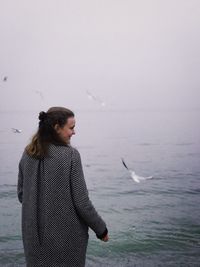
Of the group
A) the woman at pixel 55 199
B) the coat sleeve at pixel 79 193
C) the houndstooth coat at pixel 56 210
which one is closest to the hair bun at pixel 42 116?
the woman at pixel 55 199

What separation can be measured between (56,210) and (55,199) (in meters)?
0.09

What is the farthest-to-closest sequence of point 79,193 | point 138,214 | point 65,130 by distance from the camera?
point 138,214, point 65,130, point 79,193

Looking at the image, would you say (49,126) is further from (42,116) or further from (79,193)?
(79,193)

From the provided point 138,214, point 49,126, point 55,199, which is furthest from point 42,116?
point 138,214

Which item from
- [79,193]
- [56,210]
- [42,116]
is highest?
[42,116]

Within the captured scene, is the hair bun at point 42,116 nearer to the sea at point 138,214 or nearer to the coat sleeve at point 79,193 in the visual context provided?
the sea at point 138,214

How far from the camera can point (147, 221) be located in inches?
489

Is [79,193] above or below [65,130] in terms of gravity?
below

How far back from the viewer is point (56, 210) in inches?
137

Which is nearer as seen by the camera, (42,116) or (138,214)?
(42,116)

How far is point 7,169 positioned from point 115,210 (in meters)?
13.4

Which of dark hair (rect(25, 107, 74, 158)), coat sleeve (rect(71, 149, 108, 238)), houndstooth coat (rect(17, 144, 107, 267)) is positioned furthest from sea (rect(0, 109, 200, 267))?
coat sleeve (rect(71, 149, 108, 238))

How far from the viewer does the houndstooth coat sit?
346 cm

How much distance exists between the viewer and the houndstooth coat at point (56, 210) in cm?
346
